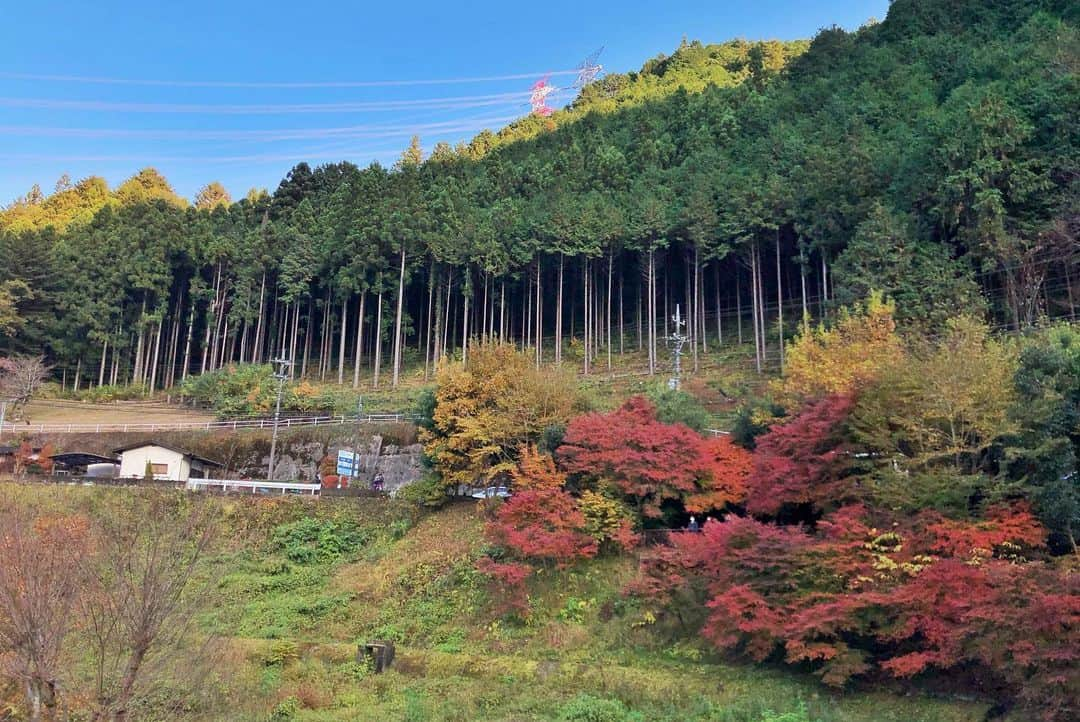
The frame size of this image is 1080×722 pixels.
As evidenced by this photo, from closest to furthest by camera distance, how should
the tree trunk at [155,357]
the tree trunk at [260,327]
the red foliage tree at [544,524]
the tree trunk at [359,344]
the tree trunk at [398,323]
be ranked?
the red foliage tree at [544,524], the tree trunk at [398,323], the tree trunk at [359,344], the tree trunk at [155,357], the tree trunk at [260,327]

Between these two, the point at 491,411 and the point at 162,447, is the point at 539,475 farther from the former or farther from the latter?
the point at 162,447

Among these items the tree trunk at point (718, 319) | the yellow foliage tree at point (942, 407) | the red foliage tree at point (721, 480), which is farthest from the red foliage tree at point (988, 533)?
the tree trunk at point (718, 319)

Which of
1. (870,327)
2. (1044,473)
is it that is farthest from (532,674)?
(870,327)

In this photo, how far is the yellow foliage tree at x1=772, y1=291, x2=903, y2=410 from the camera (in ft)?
66.0

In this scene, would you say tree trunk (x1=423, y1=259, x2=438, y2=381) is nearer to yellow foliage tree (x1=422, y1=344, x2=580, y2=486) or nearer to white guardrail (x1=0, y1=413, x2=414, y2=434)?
white guardrail (x1=0, y1=413, x2=414, y2=434)

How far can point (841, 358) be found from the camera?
884 inches

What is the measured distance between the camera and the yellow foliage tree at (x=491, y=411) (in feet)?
78.1

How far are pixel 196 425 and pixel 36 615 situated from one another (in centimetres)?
3020

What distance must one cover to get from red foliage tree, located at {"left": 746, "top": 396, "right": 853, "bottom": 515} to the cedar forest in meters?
0.09

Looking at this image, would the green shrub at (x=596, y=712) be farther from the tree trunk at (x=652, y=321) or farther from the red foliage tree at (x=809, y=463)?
the tree trunk at (x=652, y=321)

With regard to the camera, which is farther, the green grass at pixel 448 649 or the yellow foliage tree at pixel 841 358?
the yellow foliage tree at pixel 841 358

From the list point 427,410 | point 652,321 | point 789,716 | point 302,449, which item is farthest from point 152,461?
point 789,716

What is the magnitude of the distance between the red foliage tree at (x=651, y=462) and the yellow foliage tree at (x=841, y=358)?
3238mm

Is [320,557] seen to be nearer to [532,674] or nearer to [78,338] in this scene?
[532,674]
